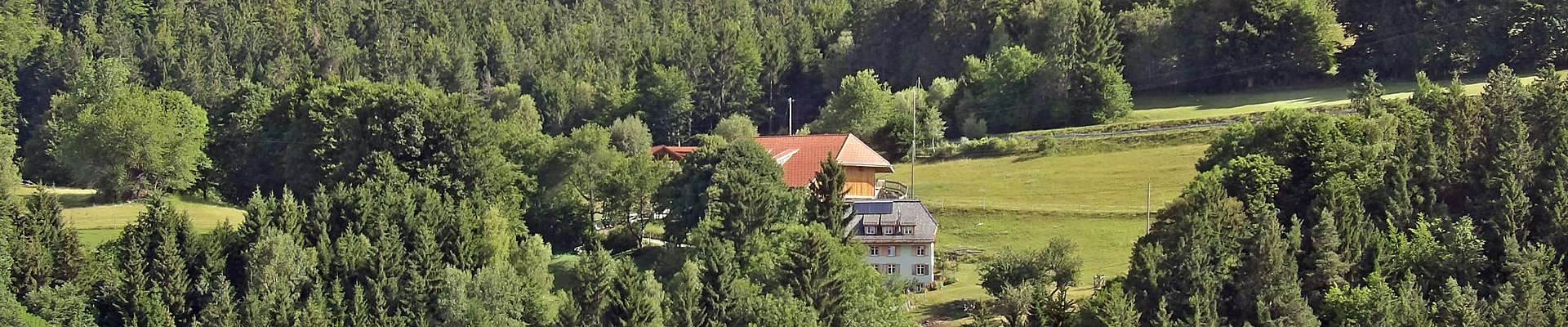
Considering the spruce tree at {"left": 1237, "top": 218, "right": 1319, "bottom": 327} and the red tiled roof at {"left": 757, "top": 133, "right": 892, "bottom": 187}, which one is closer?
the spruce tree at {"left": 1237, "top": 218, "right": 1319, "bottom": 327}

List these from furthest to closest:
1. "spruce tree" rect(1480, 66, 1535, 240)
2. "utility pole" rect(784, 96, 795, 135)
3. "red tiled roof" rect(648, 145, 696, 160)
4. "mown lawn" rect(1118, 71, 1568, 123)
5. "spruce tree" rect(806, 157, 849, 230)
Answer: "utility pole" rect(784, 96, 795, 135) → "mown lawn" rect(1118, 71, 1568, 123) → "red tiled roof" rect(648, 145, 696, 160) → "spruce tree" rect(806, 157, 849, 230) → "spruce tree" rect(1480, 66, 1535, 240)

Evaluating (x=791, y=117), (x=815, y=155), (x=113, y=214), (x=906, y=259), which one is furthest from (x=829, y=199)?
(x=791, y=117)

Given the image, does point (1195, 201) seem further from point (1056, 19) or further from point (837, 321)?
point (1056, 19)

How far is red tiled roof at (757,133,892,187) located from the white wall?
1133cm

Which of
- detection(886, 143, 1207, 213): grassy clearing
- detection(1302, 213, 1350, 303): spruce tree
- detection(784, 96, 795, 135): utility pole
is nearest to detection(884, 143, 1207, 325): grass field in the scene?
detection(886, 143, 1207, 213): grassy clearing

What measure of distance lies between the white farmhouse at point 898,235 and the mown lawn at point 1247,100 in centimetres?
3252

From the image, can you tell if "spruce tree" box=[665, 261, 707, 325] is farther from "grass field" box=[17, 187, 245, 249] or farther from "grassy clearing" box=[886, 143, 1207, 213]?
"grass field" box=[17, 187, 245, 249]

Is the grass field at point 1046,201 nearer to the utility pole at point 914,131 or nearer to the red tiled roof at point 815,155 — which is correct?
the utility pole at point 914,131

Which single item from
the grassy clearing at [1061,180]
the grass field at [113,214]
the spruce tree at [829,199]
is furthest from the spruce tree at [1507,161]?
the grass field at [113,214]

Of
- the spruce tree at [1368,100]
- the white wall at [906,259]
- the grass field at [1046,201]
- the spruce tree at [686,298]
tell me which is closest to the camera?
the spruce tree at [686,298]

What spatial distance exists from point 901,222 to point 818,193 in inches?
134

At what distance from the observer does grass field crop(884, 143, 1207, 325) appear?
68375 mm

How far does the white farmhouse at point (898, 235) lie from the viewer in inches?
2746

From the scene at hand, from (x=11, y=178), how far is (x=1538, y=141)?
61.2m
